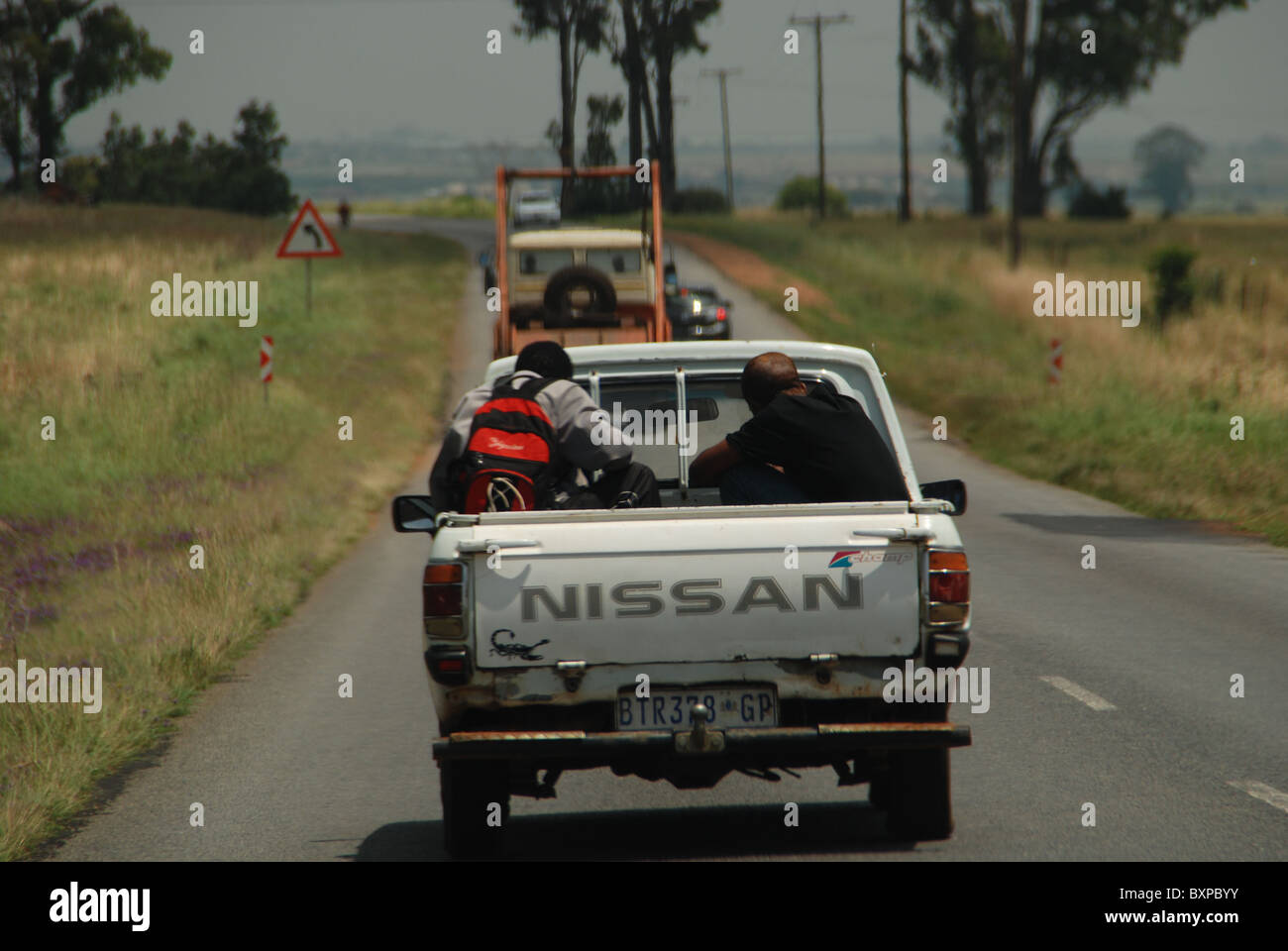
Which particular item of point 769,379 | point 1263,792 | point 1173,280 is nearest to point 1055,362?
point 1173,280

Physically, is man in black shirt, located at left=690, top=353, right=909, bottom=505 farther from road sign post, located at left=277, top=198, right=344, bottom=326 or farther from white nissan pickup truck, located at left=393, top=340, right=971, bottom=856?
road sign post, located at left=277, top=198, right=344, bottom=326

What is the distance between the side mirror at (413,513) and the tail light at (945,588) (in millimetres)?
1957

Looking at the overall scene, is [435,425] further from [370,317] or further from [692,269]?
[692,269]

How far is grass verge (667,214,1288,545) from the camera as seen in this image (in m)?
19.7

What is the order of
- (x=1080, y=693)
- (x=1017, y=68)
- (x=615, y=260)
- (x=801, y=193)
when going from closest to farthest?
1. (x=1080, y=693)
2. (x=615, y=260)
3. (x=1017, y=68)
4. (x=801, y=193)

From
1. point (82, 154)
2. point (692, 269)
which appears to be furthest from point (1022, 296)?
point (82, 154)

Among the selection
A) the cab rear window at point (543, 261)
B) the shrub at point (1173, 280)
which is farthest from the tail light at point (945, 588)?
the shrub at point (1173, 280)

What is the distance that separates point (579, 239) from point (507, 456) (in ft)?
58.6

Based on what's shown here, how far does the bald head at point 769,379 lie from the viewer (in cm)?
660

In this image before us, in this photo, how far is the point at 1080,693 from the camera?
358 inches

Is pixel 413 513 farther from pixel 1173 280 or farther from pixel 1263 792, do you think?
pixel 1173 280

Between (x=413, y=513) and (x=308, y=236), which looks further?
(x=308, y=236)
